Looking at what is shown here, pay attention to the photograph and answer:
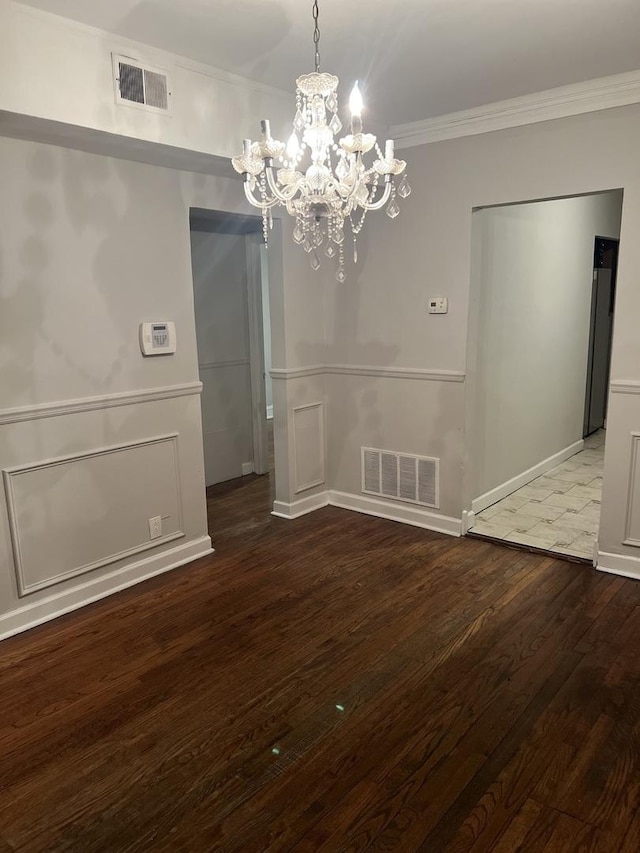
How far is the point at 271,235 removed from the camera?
431 centimetres

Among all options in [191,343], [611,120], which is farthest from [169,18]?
[611,120]

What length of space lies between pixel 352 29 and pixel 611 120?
154 cm

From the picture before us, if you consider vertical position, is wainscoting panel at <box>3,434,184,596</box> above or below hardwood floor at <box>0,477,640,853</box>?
above

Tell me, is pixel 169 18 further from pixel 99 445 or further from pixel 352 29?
pixel 99 445

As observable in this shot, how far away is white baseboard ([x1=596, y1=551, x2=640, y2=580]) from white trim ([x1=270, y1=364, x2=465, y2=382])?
4.50ft

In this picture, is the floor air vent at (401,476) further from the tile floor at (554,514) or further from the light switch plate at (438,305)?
the light switch plate at (438,305)

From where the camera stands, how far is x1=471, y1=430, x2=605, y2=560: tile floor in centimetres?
404

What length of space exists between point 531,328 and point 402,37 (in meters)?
2.70

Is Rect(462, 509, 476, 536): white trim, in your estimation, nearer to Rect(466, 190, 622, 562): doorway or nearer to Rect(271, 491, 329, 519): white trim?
Rect(466, 190, 622, 562): doorway

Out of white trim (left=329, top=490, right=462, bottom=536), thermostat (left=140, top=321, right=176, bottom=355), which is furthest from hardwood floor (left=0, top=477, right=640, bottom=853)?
thermostat (left=140, top=321, right=176, bottom=355)

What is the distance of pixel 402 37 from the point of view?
2.74 m

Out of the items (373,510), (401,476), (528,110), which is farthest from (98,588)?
(528,110)

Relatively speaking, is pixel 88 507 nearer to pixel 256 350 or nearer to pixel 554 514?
pixel 256 350

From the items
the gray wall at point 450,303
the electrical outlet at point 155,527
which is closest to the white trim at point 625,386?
the gray wall at point 450,303
